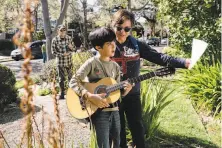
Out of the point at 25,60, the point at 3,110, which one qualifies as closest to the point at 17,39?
the point at 25,60

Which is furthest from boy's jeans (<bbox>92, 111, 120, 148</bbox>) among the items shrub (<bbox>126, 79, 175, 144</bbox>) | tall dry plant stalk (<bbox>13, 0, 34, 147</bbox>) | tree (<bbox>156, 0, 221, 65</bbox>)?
tree (<bbox>156, 0, 221, 65</bbox>)

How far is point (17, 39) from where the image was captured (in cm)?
63

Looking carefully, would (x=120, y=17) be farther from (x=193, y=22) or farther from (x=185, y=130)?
(x=193, y=22)

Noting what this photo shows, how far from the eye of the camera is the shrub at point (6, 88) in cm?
731

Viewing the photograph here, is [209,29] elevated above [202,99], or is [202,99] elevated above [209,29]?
[209,29]

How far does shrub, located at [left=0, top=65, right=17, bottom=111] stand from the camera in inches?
288

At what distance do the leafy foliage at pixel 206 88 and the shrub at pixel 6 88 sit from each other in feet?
12.7

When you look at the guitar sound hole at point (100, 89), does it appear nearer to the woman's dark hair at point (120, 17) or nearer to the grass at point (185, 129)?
the woman's dark hair at point (120, 17)

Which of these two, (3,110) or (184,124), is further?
(3,110)

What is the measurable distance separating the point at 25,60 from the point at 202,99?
6.60 metres

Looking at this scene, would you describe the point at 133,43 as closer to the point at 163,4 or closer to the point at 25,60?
the point at 25,60

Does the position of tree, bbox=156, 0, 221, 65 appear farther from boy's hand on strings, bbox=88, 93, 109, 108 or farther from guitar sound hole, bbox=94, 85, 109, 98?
boy's hand on strings, bbox=88, 93, 109, 108

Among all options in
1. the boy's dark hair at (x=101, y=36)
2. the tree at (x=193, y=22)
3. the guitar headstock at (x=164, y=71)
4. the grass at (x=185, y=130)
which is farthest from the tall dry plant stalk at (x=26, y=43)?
the tree at (x=193, y=22)

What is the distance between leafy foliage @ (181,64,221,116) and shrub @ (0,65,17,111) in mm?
3884
